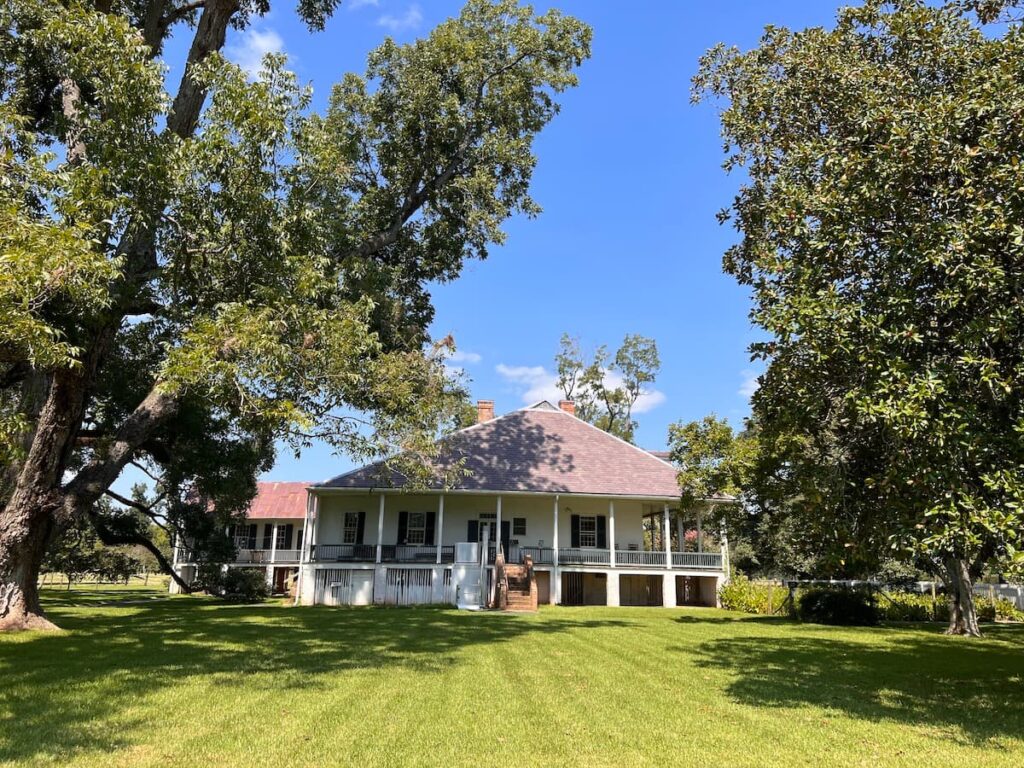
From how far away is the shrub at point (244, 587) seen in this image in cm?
2631

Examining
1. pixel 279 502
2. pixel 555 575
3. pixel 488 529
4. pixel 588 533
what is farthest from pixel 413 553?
pixel 279 502

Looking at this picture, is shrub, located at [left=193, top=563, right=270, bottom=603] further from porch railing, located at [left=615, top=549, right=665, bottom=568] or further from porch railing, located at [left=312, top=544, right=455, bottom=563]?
porch railing, located at [left=615, top=549, right=665, bottom=568]

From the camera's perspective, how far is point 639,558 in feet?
83.4

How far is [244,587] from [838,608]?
21260mm

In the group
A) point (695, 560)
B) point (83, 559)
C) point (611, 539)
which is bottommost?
point (83, 559)

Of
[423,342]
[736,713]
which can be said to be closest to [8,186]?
[736,713]

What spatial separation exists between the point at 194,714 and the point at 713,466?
632 inches

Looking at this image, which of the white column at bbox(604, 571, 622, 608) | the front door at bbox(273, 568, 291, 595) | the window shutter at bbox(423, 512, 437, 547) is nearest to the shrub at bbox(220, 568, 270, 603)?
the window shutter at bbox(423, 512, 437, 547)

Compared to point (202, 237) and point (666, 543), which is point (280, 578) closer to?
point (666, 543)

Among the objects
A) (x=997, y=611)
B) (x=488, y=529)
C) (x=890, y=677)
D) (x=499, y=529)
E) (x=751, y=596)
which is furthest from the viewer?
(x=488, y=529)

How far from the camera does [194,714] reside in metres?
6.35

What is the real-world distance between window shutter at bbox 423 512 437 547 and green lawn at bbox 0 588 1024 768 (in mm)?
11927

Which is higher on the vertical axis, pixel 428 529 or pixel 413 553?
pixel 428 529

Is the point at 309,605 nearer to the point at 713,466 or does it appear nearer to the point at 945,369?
the point at 713,466
